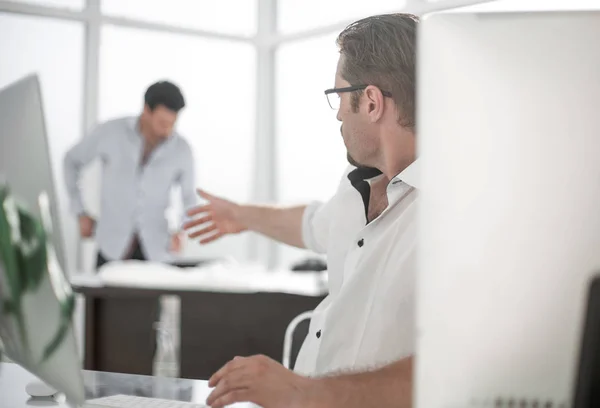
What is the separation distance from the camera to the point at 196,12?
5.78 meters

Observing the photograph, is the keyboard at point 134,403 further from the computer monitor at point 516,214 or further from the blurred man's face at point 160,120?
the blurred man's face at point 160,120

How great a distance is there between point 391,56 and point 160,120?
10.1 feet

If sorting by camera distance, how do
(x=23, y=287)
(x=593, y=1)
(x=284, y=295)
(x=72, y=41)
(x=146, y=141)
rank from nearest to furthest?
(x=23, y=287), (x=284, y=295), (x=593, y=1), (x=146, y=141), (x=72, y=41)

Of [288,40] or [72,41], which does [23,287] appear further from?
[288,40]

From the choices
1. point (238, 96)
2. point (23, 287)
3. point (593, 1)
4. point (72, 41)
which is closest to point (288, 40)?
point (238, 96)

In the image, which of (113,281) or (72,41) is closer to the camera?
(113,281)

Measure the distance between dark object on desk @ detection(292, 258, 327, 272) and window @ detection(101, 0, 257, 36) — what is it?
2653mm

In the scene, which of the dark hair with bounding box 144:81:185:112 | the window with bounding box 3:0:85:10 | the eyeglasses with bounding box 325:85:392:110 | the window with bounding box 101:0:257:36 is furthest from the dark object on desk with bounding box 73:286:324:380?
the window with bounding box 101:0:257:36

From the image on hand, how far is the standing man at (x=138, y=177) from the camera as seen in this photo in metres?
4.43

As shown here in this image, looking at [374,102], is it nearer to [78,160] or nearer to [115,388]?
[115,388]

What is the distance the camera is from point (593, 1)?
4.11 meters

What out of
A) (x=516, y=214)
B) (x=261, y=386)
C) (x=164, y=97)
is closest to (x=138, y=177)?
(x=164, y=97)

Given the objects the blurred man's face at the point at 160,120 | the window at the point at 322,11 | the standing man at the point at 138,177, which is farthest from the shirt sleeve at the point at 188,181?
the window at the point at 322,11

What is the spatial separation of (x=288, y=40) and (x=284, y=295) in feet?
11.3
